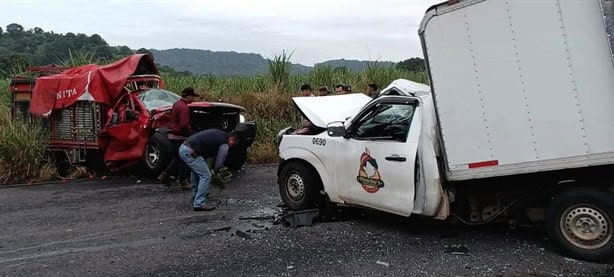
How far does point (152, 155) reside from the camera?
10117mm

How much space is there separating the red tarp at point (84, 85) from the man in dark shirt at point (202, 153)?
410 centimetres

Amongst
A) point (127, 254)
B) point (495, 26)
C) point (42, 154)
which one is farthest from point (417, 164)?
point (42, 154)

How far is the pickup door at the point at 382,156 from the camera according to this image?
5.63 meters

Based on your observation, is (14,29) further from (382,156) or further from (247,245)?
(382,156)

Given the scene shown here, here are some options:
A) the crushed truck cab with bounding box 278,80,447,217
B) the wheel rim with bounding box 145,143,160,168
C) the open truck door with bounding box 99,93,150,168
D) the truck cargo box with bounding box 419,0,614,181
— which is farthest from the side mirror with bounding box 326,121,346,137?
the open truck door with bounding box 99,93,150,168

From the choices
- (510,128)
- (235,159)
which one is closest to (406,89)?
(510,128)

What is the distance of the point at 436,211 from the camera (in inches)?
217

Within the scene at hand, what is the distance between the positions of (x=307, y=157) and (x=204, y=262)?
7.01ft

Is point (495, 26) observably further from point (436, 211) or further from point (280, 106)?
point (280, 106)

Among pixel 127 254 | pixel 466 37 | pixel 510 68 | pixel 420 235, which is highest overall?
pixel 466 37

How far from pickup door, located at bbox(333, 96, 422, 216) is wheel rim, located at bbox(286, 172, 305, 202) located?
28.5 inches

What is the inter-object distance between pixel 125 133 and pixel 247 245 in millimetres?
5635

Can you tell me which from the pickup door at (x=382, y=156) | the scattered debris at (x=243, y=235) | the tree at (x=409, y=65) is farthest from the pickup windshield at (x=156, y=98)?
the tree at (x=409, y=65)

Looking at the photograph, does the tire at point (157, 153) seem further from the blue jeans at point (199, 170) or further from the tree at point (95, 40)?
the tree at point (95, 40)
